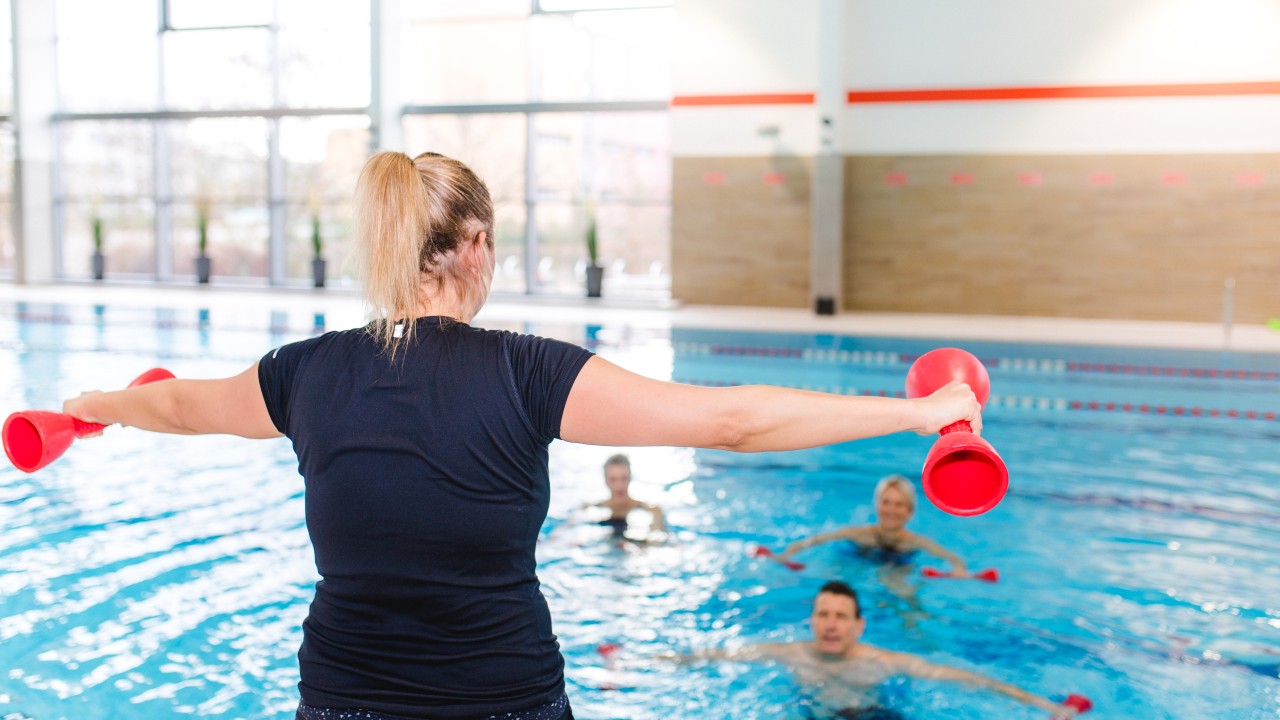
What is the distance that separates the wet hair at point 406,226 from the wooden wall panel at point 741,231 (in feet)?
45.1

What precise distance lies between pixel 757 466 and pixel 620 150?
9.88m

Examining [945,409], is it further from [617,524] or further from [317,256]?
[317,256]

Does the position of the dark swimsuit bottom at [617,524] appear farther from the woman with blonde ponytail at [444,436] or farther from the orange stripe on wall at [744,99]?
the orange stripe on wall at [744,99]

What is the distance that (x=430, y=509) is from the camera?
56.8 inches

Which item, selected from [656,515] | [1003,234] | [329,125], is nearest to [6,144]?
[329,125]

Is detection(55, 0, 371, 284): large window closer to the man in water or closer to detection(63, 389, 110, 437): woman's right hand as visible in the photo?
the man in water

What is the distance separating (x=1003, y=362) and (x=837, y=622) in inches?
280

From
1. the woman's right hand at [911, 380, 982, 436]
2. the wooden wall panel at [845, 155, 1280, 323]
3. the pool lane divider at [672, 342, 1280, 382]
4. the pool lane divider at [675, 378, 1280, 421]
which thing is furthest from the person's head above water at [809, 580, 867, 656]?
the wooden wall panel at [845, 155, 1280, 323]

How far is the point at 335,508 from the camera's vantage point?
1487 mm

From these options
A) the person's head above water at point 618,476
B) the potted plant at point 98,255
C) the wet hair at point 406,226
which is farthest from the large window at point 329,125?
the wet hair at point 406,226

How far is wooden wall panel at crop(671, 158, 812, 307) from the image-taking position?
49.2ft

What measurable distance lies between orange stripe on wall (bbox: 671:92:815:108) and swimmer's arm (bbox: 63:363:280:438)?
44.8 feet

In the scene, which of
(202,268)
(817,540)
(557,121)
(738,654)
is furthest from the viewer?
(202,268)

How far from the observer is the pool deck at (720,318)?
12078 millimetres
